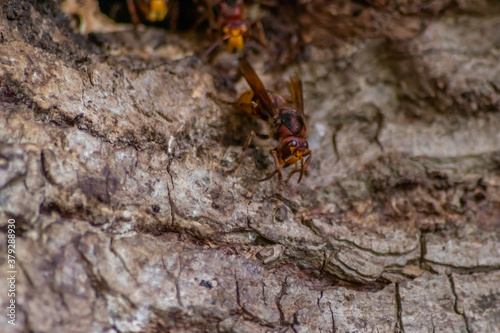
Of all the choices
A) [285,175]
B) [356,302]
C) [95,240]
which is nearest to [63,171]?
[95,240]

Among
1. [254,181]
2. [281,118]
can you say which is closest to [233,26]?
[281,118]

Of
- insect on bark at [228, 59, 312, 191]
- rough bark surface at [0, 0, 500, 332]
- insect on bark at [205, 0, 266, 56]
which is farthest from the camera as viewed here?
insect on bark at [205, 0, 266, 56]

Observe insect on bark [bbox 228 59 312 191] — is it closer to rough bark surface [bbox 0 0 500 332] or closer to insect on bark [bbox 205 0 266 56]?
rough bark surface [bbox 0 0 500 332]

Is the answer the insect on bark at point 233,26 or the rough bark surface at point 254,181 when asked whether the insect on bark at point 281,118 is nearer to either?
the rough bark surface at point 254,181

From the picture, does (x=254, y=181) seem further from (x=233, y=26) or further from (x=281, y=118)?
(x=233, y=26)

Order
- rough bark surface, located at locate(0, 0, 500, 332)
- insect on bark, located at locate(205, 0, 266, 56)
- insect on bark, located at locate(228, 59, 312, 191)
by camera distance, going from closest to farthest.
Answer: rough bark surface, located at locate(0, 0, 500, 332) → insect on bark, located at locate(228, 59, 312, 191) → insect on bark, located at locate(205, 0, 266, 56)

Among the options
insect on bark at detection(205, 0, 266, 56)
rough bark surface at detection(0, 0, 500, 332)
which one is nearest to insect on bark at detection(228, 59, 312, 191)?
rough bark surface at detection(0, 0, 500, 332)

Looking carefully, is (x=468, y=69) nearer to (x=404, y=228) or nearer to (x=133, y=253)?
(x=404, y=228)

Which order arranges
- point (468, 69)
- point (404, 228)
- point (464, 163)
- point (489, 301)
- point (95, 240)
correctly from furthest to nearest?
point (468, 69), point (464, 163), point (404, 228), point (489, 301), point (95, 240)
